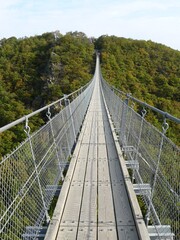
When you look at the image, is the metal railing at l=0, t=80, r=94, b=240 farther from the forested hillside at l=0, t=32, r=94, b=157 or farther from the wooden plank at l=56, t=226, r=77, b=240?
the forested hillside at l=0, t=32, r=94, b=157

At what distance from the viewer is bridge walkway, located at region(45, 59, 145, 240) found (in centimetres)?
305

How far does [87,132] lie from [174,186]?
567cm

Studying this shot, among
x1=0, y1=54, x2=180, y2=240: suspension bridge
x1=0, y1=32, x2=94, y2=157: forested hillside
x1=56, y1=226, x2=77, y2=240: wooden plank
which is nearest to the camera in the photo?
x1=0, y1=54, x2=180, y2=240: suspension bridge

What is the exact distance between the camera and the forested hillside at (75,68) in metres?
41.7

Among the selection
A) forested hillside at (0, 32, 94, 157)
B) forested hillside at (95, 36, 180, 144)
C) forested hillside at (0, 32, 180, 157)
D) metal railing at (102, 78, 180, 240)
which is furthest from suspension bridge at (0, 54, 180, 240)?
forested hillside at (95, 36, 180, 144)

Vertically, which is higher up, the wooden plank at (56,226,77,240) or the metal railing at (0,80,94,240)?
the metal railing at (0,80,94,240)

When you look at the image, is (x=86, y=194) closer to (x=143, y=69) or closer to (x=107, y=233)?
(x=107, y=233)

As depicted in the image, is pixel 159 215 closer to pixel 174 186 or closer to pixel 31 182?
pixel 174 186

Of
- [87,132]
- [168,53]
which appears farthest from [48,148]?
[168,53]

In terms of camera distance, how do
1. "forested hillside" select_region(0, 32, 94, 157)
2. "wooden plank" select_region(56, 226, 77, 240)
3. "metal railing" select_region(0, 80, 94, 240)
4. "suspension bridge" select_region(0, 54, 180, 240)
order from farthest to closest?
1. "forested hillside" select_region(0, 32, 94, 157)
2. "wooden plank" select_region(56, 226, 77, 240)
3. "suspension bridge" select_region(0, 54, 180, 240)
4. "metal railing" select_region(0, 80, 94, 240)

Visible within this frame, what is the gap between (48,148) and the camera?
3678mm

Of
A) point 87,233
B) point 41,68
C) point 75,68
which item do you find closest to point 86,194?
point 87,233

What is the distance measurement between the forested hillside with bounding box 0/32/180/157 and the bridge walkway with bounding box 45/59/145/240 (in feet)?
83.9

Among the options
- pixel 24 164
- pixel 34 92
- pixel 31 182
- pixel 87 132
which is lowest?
pixel 34 92
